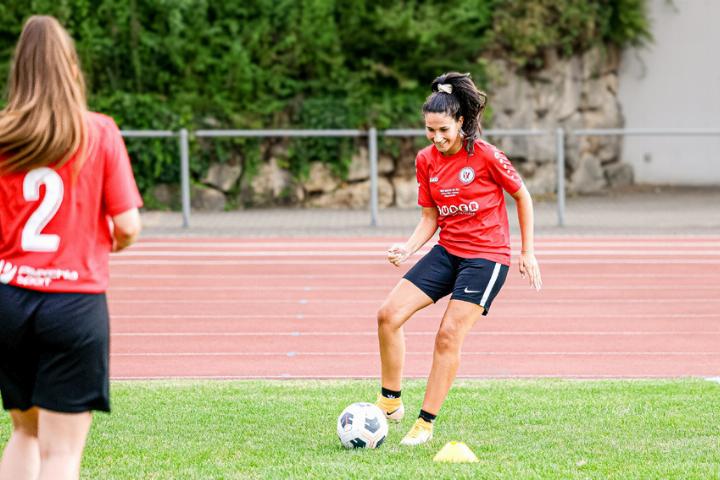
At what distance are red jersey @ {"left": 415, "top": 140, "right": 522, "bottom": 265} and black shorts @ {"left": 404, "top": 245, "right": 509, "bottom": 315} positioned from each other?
0.05 m

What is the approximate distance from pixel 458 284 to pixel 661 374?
9.86 feet

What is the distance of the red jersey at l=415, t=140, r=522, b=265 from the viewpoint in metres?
6.00

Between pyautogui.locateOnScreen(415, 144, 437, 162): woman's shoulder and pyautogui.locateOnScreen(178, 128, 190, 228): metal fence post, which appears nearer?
pyautogui.locateOnScreen(415, 144, 437, 162): woman's shoulder

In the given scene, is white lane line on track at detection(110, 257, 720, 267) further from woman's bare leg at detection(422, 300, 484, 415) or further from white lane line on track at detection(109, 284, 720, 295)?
woman's bare leg at detection(422, 300, 484, 415)

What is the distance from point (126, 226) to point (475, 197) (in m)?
2.73

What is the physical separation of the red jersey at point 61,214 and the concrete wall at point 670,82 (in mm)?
21154

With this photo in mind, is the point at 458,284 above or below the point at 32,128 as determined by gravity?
below

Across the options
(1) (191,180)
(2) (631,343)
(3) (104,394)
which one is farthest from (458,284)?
(1) (191,180)

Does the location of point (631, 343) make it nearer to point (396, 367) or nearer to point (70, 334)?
point (396, 367)

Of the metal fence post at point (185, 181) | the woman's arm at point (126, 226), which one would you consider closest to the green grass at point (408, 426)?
the woman's arm at point (126, 226)

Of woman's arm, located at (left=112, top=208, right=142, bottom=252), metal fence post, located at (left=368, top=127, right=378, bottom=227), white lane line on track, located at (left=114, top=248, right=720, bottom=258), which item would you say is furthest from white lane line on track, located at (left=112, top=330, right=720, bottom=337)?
metal fence post, located at (left=368, top=127, right=378, bottom=227)

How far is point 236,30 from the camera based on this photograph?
70.8 ft

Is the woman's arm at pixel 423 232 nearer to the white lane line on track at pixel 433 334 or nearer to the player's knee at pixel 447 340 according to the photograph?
the player's knee at pixel 447 340

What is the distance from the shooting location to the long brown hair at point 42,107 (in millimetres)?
3408
